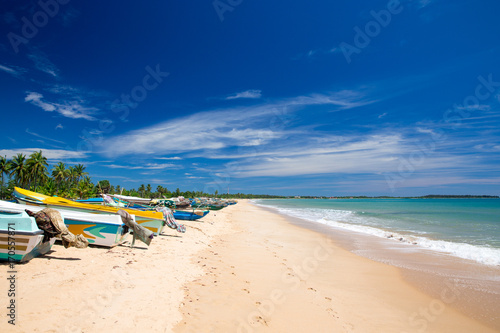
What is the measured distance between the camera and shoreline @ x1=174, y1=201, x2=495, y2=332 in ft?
16.3

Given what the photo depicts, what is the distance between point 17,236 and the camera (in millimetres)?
6125

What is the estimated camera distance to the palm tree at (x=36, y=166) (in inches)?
1715

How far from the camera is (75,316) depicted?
168 inches

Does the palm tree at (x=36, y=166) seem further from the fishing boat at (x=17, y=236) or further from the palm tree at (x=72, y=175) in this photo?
the fishing boat at (x=17, y=236)

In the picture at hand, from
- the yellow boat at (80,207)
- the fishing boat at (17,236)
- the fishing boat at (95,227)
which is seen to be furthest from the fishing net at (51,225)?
the yellow boat at (80,207)

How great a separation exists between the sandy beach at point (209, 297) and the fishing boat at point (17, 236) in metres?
0.31

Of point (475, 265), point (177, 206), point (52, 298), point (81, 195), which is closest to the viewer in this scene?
point (52, 298)

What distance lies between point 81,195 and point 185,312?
44.5 metres

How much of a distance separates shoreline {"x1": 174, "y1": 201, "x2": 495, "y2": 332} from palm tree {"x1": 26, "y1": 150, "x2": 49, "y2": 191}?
5002 centimetres

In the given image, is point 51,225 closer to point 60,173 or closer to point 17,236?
point 17,236

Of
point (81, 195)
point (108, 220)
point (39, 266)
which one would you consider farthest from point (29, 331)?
point (81, 195)

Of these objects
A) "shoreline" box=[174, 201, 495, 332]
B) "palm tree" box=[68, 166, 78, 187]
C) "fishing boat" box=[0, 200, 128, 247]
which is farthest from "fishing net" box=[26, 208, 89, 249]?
"palm tree" box=[68, 166, 78, 187]

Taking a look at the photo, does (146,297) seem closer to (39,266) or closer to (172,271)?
(172,271)

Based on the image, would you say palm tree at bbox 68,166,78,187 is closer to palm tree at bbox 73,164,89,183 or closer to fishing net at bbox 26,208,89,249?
palm tree at bbox 73,164,89,183
